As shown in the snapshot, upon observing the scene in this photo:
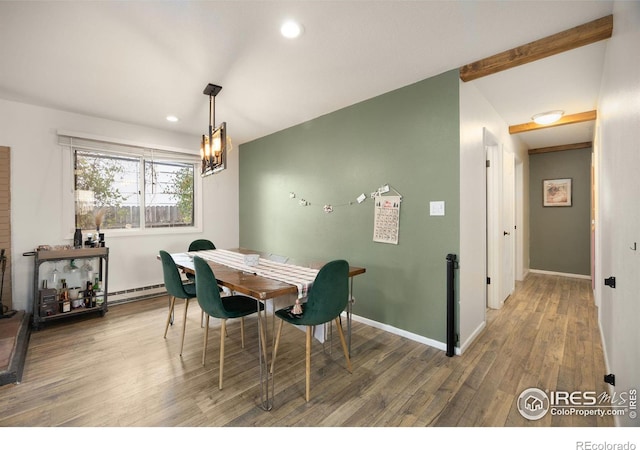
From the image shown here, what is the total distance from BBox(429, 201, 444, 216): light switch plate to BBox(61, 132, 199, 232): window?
3661mm

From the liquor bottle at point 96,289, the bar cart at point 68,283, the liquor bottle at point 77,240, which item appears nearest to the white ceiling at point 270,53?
the liquor bottle at point 77,240

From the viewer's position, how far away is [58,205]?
3420 mm

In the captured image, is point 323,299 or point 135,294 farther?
point 135,294

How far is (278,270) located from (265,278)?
0.25 meters

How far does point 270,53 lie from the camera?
2.26 m

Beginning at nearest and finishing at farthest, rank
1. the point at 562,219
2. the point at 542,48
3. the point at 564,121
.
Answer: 1. the point at 542,48
2. the point at 564,121
3. the point at 562,219

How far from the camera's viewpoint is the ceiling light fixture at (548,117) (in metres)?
3.38

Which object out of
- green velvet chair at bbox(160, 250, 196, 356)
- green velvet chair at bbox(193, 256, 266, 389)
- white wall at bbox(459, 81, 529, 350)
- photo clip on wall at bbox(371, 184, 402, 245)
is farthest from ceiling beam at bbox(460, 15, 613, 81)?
green velvet chair at bbox(160, 250, 196, 356)

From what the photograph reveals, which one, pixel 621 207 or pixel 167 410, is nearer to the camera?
pixel 621 207

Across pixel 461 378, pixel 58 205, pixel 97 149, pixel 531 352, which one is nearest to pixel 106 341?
pixel 58 205

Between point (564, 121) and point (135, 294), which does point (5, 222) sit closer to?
point (135, 294)

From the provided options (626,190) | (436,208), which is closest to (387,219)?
(436,208)

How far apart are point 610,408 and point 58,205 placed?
17.6ft

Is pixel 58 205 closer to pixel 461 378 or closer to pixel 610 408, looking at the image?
pixel 461 378
